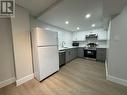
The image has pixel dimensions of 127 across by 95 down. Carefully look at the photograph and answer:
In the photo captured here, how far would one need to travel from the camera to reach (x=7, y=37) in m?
2.16

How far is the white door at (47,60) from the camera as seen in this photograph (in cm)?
230

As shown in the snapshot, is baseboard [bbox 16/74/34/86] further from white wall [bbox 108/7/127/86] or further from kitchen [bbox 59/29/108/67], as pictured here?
white wall [bbox 108/7/127/86]

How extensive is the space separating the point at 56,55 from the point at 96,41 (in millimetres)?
3581

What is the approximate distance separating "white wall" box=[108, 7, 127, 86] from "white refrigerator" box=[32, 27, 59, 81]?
198cm

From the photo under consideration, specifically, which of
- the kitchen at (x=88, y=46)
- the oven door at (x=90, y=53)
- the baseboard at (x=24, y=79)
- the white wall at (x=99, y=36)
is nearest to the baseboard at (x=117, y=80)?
the kitchen at (x=88, y=46)

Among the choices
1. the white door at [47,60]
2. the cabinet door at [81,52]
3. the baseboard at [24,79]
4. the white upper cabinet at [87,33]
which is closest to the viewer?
the baseboard at [24,79]

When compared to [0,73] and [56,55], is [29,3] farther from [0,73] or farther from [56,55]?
[0,73]

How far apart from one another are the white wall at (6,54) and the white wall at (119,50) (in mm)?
3175

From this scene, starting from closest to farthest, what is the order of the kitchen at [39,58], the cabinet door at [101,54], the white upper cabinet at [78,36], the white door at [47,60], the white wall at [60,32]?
the kitchen at [39,58] → the white door at [47,60] → the white wall at [60,32] → the cabinet door at [101,54] → the white upper cabinet at [78,36]

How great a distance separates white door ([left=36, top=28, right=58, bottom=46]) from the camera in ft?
7.24

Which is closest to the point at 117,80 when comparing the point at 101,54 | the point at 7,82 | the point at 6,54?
the point at 101,54

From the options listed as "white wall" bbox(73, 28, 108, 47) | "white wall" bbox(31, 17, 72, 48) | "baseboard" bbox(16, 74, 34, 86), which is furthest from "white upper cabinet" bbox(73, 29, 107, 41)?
"baseboard" bbox(16, 74, 34, 86)

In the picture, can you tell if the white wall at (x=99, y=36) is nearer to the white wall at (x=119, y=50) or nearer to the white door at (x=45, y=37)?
the white wall at (x=119, y=50)

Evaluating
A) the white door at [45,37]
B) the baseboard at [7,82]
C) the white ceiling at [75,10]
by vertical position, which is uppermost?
the white ceiling at [75,10]
